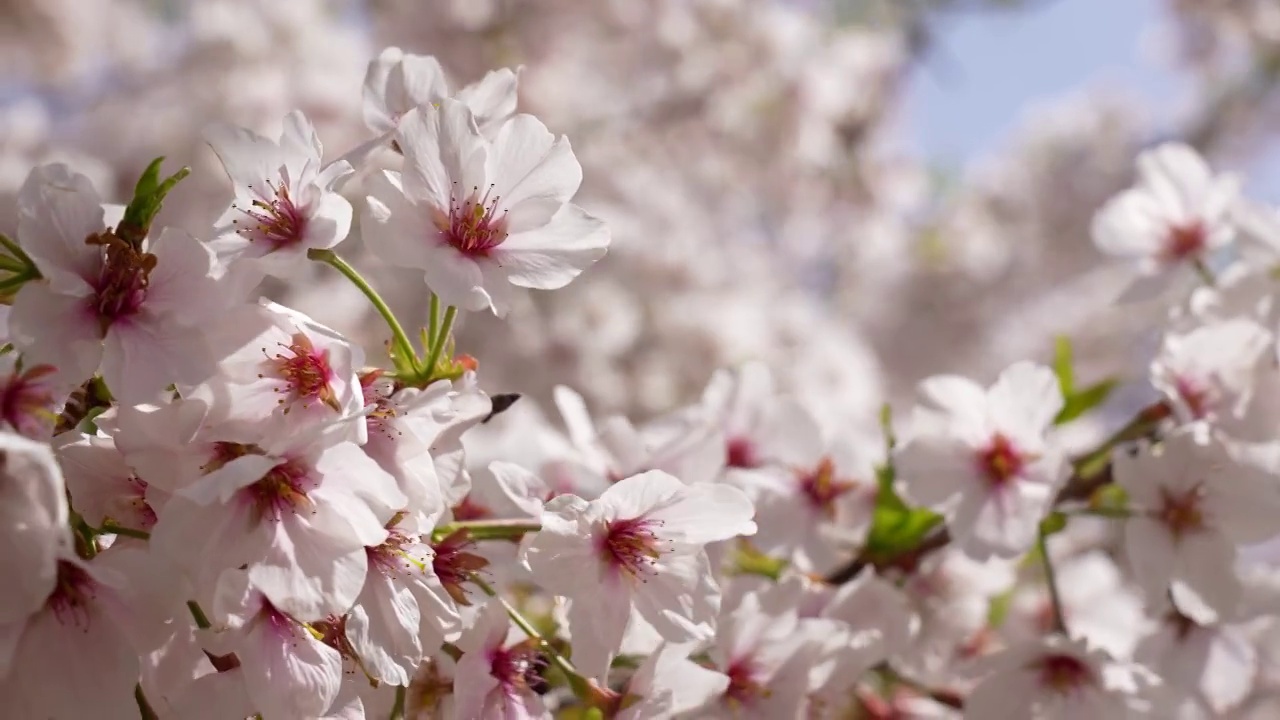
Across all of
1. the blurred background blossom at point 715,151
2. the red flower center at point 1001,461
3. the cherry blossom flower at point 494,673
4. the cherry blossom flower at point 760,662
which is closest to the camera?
the cherry blossom flower at point 494,673

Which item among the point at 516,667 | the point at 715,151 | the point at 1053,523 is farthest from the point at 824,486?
the point at 715,151

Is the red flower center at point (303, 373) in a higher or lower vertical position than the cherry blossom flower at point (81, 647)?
higher

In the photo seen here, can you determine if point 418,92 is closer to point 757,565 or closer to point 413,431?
point 413,431

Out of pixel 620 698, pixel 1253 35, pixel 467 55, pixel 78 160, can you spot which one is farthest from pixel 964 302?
pixel 620 698

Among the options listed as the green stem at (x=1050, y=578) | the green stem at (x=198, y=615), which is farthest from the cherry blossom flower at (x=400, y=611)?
the green stem at (x=1050, y=578)

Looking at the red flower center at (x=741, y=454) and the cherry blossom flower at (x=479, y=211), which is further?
the red flower center at (x=741, y=454)

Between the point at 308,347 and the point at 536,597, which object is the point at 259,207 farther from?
the point at 536,597

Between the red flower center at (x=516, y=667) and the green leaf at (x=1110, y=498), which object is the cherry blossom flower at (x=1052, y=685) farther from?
the red flower center at (x=516, y=667)
